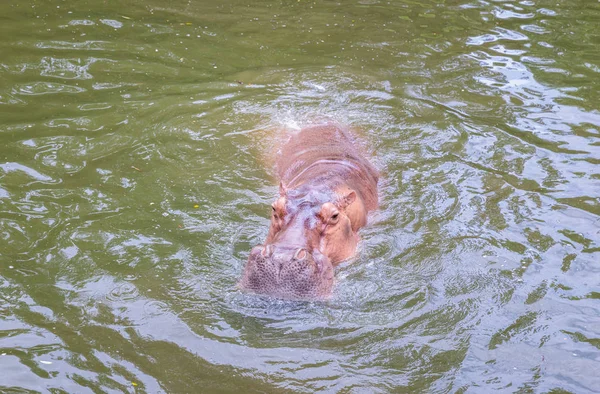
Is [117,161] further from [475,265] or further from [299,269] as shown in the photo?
[475,265]

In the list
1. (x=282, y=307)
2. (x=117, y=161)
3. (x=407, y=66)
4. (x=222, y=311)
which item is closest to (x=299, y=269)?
(x=282, y=307)

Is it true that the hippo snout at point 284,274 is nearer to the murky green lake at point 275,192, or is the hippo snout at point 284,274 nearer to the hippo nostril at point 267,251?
the hippo nostril at point 267,251

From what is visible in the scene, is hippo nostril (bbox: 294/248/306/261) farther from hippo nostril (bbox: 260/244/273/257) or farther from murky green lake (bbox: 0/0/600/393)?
murky green lake (bbox: 0/0/600/393)

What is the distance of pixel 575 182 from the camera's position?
706cm

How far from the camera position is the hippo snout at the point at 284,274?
5133mm

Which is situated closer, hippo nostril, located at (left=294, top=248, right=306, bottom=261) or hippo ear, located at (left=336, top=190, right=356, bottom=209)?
hippo nostril, located at (left=294, top=248, right=306, bottom=261)

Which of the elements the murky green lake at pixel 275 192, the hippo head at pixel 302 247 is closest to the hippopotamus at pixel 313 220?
the hippo head at pixel 302 247

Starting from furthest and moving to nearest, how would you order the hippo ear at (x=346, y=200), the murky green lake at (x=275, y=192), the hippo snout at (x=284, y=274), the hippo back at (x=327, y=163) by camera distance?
the hippo back at (x=327, y=163) < the hippo ear at (x=346, y=200) < the hippo snout at (x=284, y=274) < the murky green lake at (x=275, y=192)

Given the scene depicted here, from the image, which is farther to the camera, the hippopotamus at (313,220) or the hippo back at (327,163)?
the hippo back at (327,163)

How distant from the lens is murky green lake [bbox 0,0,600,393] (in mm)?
4855

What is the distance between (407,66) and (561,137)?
2.50 meters

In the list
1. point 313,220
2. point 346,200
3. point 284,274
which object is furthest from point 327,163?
point 284,274

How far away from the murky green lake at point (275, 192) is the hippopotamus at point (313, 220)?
0.15 metres

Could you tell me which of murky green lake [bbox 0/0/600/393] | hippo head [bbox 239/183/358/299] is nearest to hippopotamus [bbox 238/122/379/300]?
hippo head [bbox 239/183/358/299]
